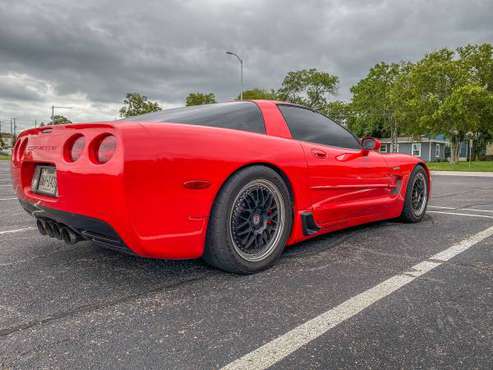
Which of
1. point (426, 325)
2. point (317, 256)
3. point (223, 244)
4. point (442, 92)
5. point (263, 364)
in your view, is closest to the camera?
point (263, 364)

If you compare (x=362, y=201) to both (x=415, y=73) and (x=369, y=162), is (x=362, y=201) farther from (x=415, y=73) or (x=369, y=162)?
(x=415, y=73)

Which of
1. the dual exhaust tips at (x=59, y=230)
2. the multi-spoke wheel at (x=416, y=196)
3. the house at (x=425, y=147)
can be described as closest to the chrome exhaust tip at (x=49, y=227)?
the dual exhaust tips at (x=59, y=230)

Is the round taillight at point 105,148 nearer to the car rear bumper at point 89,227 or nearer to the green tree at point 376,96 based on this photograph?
the car rear bumper at point 89,227

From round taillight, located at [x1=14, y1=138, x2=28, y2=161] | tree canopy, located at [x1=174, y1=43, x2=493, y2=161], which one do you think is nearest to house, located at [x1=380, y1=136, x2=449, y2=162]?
tree canopy, located at [x1=174, y1=43, x2=493, y2=161]

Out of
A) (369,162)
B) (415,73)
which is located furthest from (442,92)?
(369,162)

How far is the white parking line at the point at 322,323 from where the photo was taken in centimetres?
145

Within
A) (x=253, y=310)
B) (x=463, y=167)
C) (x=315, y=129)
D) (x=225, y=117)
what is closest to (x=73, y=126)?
(x=225, y=117)

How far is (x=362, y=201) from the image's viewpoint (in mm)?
3371

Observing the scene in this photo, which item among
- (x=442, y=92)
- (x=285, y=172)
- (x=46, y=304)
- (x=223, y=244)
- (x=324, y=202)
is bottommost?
(x=46, y=304)

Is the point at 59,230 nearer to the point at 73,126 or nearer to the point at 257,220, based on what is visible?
the point at 73,126

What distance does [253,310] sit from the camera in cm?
189

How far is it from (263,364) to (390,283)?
117 cm

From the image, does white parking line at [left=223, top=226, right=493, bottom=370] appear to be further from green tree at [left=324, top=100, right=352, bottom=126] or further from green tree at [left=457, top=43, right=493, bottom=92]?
green tree at [left=324, top=100, right=352, bottom=126]

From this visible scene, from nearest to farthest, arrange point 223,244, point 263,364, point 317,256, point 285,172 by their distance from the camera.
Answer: point 263,364, point 223,244, point 285,172, point 317,256
